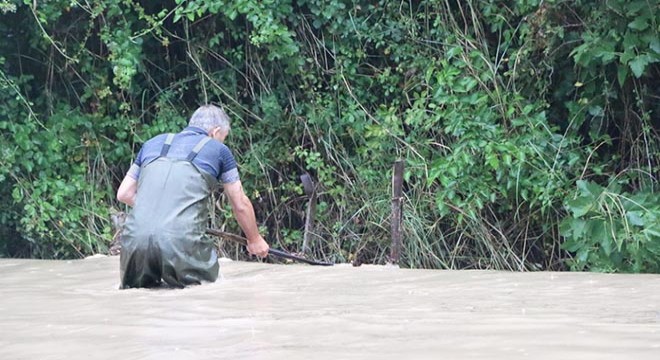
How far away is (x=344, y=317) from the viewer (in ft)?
15.8

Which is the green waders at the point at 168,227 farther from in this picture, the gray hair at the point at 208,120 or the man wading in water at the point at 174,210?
the gray hair at the point at 208,120

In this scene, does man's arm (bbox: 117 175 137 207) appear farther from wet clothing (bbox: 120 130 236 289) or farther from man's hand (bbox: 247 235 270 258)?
man's hand (bbox: 247 235 270 258)

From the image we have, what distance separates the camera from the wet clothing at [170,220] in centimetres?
642

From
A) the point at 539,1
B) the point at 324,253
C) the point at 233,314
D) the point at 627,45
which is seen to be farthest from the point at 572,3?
the point at 233,314

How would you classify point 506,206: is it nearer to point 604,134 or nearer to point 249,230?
point 604,134

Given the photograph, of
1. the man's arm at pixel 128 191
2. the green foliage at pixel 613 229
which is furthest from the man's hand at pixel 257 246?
the green foliage at pixel 613 229

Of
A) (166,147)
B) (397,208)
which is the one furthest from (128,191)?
(397,208)

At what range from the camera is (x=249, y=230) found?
701 cm

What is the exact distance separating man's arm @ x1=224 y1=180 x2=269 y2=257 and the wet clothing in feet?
0.54

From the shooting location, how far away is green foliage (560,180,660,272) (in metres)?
7.61

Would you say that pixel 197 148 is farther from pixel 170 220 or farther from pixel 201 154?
pixel 170 220

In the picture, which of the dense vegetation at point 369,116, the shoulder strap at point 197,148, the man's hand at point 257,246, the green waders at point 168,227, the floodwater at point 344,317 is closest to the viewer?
the floodwater at point 344,317

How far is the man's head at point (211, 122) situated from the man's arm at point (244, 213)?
1.22 feet

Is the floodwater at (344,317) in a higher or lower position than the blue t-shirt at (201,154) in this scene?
lower
